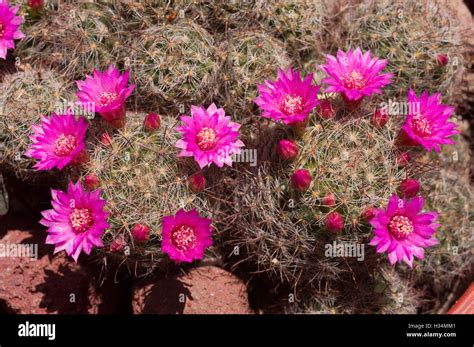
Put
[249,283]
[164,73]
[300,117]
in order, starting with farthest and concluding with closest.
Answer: [249,283], [164,73], [300,117]

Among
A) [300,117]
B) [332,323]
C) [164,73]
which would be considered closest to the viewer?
[300,117]

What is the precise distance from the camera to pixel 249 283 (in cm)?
348

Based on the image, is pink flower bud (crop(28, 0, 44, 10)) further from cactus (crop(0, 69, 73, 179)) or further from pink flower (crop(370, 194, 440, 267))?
pink flower (crop(370, 194, 440, 267))

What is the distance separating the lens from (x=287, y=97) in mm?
2760

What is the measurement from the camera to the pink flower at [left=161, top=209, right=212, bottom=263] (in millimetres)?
2590

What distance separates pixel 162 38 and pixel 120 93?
44 cm

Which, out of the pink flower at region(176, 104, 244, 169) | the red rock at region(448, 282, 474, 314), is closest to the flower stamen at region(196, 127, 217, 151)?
the pink flower at region(176, 104, 244, 169)

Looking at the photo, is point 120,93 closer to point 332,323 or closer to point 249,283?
point 249,283

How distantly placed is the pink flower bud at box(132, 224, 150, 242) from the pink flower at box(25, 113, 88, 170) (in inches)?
18.9

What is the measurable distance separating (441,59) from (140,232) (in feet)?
6.67

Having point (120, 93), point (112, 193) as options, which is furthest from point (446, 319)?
point (120, 93)

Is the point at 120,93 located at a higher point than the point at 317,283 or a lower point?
higher

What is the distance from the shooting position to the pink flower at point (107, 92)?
2.72m

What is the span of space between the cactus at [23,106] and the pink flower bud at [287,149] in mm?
1267
